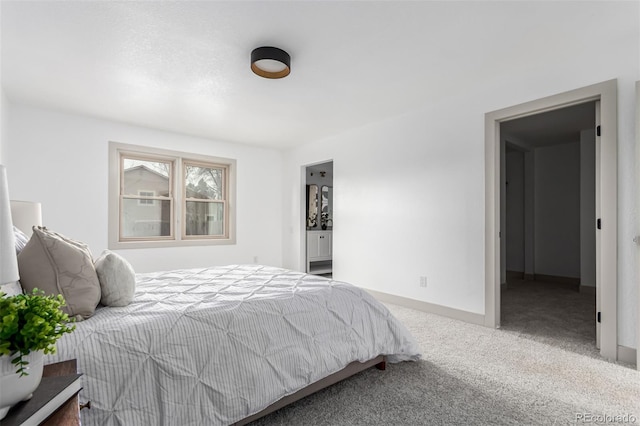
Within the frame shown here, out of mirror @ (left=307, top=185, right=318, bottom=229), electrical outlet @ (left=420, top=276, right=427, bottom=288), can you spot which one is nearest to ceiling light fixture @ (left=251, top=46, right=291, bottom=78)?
electrical outlet @ (left=420, top=276, right=427, bottom=288)

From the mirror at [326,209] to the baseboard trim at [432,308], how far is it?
3.06 m

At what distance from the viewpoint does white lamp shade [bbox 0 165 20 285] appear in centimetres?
86

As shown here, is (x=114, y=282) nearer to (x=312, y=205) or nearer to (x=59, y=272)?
(x=59, y=272)

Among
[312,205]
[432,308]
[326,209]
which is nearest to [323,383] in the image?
[432,308]

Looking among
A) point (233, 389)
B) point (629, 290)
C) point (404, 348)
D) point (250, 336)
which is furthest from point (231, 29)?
point (629, 290)

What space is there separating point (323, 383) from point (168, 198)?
406cm

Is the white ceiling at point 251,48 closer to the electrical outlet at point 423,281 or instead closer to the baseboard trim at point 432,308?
the electrical outlet at point 423,281

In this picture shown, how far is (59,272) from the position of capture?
4.76 ft

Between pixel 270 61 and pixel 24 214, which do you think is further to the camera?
pixel 24 214

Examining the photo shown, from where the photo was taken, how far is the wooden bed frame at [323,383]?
1649 mm

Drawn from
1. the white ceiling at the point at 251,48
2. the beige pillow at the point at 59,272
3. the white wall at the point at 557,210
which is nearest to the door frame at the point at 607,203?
the white ceiling at the point at 251,48

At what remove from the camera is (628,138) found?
2434 millimetres

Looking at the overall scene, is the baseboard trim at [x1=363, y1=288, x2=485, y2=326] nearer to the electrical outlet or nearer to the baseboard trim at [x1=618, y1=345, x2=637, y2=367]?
the electrical outlet

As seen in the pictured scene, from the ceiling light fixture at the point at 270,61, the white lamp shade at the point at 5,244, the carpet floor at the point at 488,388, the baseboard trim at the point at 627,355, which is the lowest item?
the carpet floor at the point at 488,388
